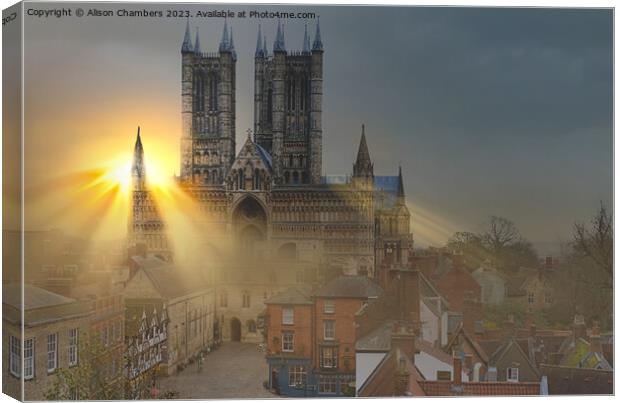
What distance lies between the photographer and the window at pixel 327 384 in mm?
16344

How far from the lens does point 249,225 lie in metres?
16.8

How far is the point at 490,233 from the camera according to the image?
16.5 meters

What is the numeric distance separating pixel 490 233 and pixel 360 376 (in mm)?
3195

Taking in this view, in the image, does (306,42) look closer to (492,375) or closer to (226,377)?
(226,377)

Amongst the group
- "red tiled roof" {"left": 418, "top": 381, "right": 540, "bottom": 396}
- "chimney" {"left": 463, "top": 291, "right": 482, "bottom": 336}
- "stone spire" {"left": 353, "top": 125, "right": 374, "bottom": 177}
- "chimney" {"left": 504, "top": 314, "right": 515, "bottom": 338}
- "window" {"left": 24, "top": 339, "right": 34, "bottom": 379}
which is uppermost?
"stone spire" {"left": 353, "top": 125, "right": 374, "bottom": 177}

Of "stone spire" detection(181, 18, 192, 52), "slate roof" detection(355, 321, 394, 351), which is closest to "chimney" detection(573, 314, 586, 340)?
"slate roof" detection(355, 321, 394, 351)

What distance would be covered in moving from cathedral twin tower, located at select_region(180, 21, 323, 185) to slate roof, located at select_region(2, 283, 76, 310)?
2894mm

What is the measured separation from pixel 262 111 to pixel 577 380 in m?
6.92

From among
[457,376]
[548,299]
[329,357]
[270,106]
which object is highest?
[270,106]

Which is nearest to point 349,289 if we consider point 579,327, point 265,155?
point 265,155

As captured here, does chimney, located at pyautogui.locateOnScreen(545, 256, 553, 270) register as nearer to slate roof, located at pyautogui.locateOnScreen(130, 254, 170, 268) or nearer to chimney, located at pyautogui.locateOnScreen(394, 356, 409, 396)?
chimney, located at pyautogui.locateOnScreen(394, 356, 409, 396)

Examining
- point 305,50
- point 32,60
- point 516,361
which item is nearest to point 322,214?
point 305,50

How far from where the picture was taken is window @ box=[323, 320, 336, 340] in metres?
16.4

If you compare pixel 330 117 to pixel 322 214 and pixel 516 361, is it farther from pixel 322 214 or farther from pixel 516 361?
pixel 516 361
